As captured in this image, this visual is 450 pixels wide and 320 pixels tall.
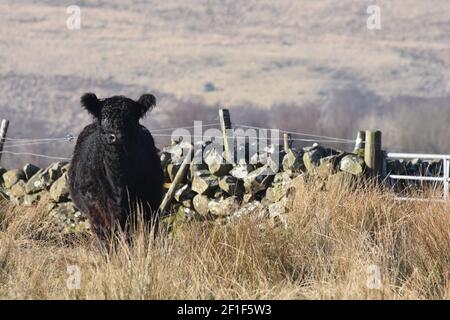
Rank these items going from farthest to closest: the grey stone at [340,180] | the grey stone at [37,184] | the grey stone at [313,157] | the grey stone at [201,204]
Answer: the grey stone at [37,184], the grey stone at [201,204], the grey stone at [313,157], the grey stone at [340,180]

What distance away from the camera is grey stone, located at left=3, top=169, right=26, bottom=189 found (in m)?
14.8

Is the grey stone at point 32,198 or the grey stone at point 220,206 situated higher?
the grey stone at point 220,206

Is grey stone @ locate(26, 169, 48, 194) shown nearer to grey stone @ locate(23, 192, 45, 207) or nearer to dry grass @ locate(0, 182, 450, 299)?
grey stone @ locate(23, 192, 45, 207)

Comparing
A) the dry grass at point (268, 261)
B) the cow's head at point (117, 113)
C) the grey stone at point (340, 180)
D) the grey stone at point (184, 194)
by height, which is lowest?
the grey stone at point (184, 194)

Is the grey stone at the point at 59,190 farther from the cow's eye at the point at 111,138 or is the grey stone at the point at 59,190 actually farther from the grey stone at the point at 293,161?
the cow's eye at the point at 111,138

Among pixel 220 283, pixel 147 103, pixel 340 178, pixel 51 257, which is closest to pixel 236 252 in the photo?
pixel 220 283

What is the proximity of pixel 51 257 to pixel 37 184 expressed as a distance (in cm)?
636

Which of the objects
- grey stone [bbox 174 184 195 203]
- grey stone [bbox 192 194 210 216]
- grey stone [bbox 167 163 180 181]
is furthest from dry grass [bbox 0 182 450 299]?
grey stone [bbox 167 163 180 181]

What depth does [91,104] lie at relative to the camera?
8.91 metres

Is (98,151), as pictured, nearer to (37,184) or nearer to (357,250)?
(357,250)

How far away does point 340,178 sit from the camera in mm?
10445

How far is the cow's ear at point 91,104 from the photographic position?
880cm

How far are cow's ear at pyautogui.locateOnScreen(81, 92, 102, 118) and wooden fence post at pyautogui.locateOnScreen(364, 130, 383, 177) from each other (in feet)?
13.0

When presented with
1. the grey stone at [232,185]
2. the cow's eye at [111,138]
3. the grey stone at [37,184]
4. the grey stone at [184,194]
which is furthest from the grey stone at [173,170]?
the cow's eye at [111,138]
